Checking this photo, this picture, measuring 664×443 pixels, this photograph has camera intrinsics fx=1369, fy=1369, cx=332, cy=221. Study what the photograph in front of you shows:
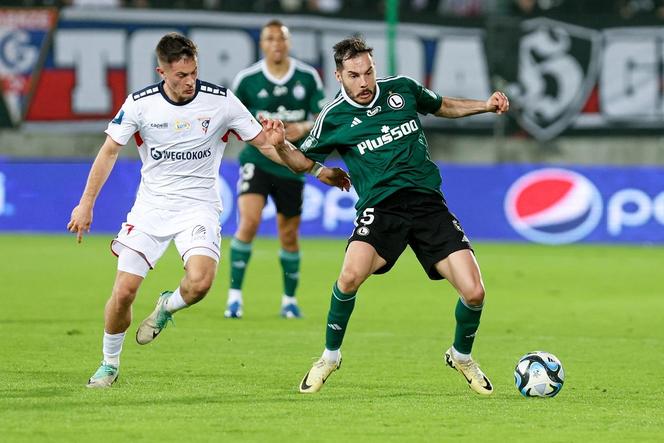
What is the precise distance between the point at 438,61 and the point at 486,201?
9.98 ft

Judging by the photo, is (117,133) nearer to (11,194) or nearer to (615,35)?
(11,194)

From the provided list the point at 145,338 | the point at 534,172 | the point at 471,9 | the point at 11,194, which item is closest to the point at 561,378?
the point at 145,338

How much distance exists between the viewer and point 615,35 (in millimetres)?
21531

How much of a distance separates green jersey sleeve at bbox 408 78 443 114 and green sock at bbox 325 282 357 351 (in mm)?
1275

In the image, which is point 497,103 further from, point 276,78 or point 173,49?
point 276,78

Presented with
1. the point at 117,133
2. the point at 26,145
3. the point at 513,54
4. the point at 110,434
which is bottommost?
the point at 26,145

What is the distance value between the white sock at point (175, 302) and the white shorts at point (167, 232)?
260mm

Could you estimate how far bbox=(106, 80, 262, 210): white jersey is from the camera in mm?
7988

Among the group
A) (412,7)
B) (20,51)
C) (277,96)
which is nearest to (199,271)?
(277,96)

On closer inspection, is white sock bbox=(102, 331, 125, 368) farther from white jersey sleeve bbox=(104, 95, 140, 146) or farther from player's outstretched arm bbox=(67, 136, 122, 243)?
white jersey sleeve bbox=(104, 95, 140, 146)

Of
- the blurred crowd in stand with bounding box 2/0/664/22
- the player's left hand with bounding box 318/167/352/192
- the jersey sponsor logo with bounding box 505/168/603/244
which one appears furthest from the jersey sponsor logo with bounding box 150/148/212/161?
the blurred crowd in stand with bounding box 2/0/664/22

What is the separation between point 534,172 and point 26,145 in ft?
26.9

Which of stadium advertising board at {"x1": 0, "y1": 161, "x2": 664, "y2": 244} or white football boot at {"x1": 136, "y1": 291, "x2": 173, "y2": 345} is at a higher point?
white football boot at {"x1": 136, "y1": 291, "x2": 173, "y2": 345}

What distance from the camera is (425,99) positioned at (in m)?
8.34
